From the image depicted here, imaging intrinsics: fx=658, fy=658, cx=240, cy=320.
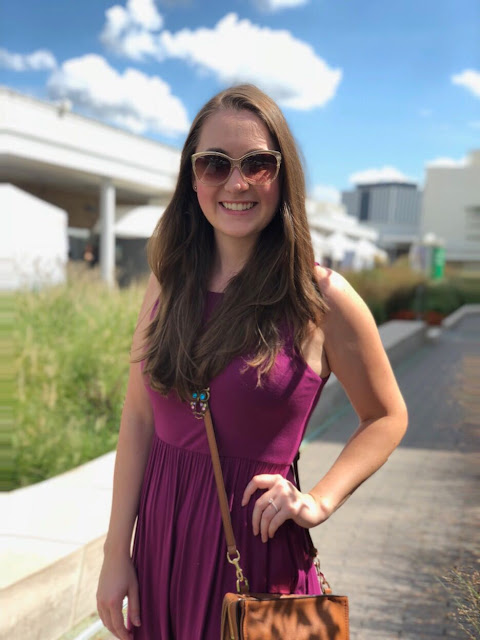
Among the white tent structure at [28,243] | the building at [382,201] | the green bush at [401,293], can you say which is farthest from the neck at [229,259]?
the building at [382,201]

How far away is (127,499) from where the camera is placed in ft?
5.32

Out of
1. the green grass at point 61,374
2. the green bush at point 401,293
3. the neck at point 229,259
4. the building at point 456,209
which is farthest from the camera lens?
the building at point 456,209

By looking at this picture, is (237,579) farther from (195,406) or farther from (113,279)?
(113,279)

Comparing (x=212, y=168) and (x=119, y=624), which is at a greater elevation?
(x=212, y=168)

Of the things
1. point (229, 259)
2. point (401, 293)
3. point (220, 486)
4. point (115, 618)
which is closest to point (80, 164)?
point (401, 293)

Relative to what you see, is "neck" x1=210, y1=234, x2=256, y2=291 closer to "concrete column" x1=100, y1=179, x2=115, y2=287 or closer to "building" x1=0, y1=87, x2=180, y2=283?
"building" x1=0, y1=87, x2=180, y2=283

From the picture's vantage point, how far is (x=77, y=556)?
2.78 m

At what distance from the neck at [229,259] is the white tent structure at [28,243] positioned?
5190 millimetres

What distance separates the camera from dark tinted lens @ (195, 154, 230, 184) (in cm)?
150

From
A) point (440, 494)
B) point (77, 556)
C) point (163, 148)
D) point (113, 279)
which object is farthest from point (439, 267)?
point (77, 556)

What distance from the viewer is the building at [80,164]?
20969mm

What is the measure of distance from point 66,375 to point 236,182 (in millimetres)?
4376

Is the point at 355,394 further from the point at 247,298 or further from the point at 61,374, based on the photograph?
the point at 61,374

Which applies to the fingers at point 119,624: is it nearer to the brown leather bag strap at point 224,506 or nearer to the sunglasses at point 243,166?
the brown leather bag strap at point 224,506
